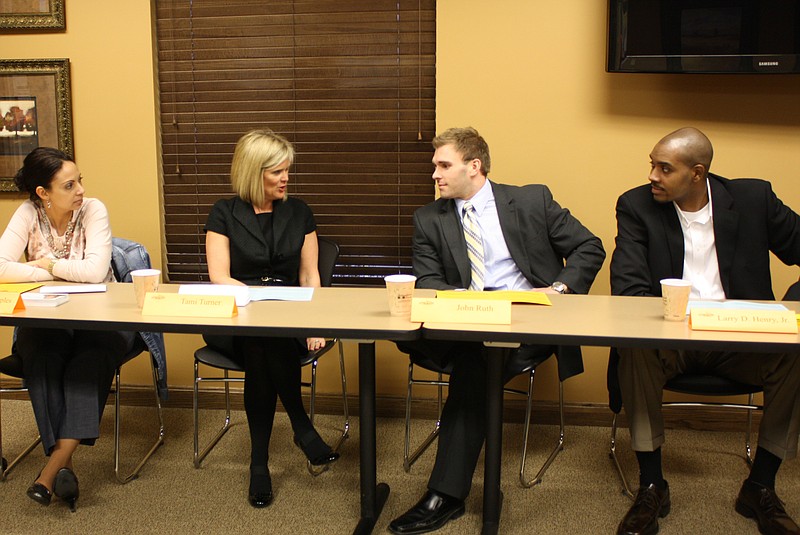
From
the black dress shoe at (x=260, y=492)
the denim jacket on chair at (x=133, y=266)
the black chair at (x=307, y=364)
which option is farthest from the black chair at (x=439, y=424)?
the denim jacket on chair at (x=133, y=266)

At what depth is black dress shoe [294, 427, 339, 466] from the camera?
2.81 m

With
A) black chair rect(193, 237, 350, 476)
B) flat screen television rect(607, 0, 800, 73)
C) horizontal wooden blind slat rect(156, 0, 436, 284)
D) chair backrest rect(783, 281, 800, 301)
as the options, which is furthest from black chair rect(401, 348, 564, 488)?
flat screen television rect(607, 0, 800, 73)

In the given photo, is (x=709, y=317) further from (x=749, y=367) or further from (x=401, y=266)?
(x=401, y=266)

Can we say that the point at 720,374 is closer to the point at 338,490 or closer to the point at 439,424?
the point at 439,424

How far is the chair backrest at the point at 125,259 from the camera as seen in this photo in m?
3.07

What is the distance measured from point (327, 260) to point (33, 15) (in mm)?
1744

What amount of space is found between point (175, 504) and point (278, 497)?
1.15ft

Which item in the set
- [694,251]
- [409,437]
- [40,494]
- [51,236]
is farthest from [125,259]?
[694,251]

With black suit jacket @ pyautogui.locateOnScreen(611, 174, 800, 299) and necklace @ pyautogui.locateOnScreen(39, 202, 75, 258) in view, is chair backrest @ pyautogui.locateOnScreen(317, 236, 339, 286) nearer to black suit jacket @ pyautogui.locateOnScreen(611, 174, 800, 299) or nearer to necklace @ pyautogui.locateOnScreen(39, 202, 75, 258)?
necklace @ pyautogui.locateOnScreen(39, 202, 75, 258)

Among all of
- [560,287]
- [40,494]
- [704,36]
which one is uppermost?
[704,36]

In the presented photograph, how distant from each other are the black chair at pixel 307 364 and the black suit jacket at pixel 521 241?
409 millimetres

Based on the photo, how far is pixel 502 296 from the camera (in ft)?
7.72

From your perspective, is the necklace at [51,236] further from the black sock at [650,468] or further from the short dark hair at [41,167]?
the black sock at [650,468]

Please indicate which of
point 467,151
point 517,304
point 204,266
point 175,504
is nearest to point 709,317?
point 517,304
